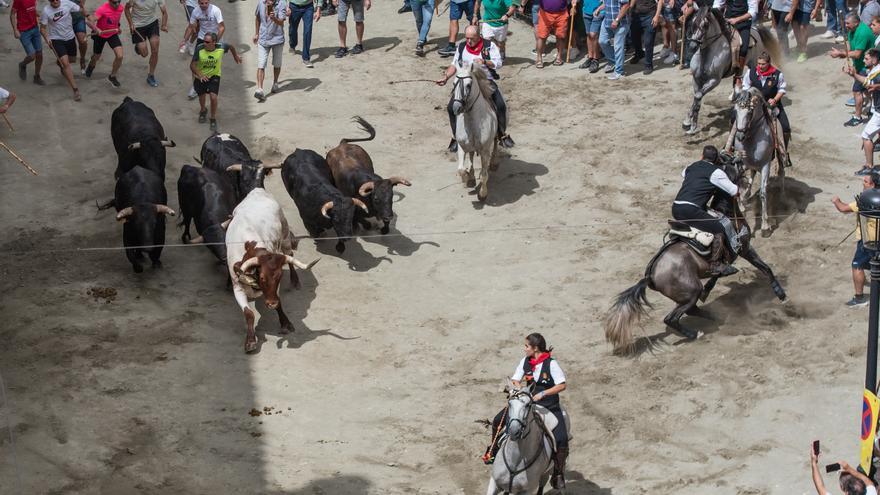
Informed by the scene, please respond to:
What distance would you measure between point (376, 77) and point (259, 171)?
6.00 m

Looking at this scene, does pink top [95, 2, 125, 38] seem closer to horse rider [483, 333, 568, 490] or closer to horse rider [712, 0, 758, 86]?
horse rider [712, 0, 758, 86]

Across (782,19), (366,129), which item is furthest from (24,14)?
(782,19)

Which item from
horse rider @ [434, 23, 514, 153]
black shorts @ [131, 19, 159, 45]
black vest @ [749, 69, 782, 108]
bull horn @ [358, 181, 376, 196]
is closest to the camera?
bull horn @ [358, 181, 376, 196]

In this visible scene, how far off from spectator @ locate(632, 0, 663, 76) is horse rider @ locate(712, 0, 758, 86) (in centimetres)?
118

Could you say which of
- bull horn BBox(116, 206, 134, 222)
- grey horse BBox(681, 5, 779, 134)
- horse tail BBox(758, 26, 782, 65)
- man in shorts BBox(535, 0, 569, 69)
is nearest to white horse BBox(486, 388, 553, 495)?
bull horn BBox(116, 206, 134, 222)

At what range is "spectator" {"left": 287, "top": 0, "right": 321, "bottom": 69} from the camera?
78.2 ft

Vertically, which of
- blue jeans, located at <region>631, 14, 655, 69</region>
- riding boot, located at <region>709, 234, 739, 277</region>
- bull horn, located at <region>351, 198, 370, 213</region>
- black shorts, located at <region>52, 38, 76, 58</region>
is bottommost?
bull horn, located at <region>351, 198, 370, 213</region>

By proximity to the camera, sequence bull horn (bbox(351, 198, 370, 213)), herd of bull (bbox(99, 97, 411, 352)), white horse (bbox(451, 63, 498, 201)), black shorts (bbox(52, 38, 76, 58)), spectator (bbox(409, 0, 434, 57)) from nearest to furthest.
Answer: herd of bull (bbox(99, 97, 411, 352))
bull horn (bbox(351, 198, 370, 213))
white horse (bbox(451, 63, 498, 201))
black shorts (bbox(52, 38, 76, 58))
spectator (bbox(409, 0, 434, 57))

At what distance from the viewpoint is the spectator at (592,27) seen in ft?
74.7

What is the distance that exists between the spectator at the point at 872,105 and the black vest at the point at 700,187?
382 cm

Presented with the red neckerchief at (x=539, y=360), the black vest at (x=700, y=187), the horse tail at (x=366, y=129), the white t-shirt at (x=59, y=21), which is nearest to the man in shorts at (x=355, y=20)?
the horse tail at (x=366, y=129)

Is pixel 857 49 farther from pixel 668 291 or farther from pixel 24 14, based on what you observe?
pixel 24 14

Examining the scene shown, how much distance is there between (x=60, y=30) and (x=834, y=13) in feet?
44.6

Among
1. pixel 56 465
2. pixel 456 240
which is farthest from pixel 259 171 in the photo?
pixel 56 465
